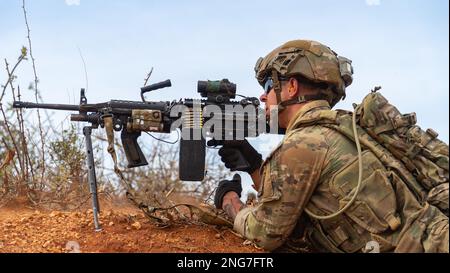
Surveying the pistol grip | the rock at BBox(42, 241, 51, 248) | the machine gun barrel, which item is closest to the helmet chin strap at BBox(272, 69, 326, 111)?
the pistol grip

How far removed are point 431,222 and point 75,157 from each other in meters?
4.74

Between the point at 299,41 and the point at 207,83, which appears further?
the point at 207,83

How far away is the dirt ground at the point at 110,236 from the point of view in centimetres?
474

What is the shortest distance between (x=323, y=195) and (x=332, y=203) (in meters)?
0.09

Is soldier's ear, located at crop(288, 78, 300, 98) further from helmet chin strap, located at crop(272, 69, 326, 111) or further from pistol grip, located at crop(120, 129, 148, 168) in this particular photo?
pistol grip, located at crop(120, 129, 148, 168)

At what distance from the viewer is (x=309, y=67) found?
483cm

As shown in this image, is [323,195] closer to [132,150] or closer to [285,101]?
[285,101]

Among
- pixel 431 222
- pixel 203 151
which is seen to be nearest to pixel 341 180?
pixel 431 222

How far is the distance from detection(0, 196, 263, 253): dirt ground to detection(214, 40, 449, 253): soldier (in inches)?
13.0

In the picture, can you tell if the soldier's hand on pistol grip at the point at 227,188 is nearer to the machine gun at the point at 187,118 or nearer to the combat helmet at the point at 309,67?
the machine gun at the point at 187,118

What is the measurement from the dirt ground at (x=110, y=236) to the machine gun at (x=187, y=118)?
65 cm
